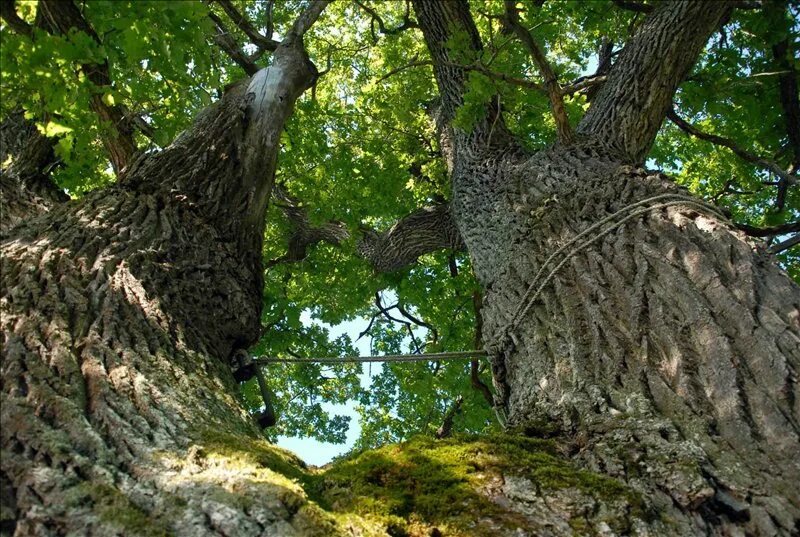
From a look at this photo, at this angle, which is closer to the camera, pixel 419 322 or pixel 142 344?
pixel 142 344

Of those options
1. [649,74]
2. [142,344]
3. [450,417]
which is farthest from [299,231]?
[142,344]

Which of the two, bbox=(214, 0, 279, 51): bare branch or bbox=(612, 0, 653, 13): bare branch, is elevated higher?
bbox=(214, 0, 279, 51): bare branch

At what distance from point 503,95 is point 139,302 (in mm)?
3284

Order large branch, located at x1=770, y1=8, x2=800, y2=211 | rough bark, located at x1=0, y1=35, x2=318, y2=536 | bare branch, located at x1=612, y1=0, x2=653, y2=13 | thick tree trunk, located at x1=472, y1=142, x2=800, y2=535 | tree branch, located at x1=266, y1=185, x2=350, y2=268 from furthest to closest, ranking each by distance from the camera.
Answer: tree branch, located at x1=266, y1=185, x2=350, y2=268, large branch, located at x1=770, y1=8, x2=800, y2=211, bare branch, located at x1=612, y1=0, x2=653, y2=13, thick tree trunk, located at x1=472, y1=142, x2=800, y2=535, rough bark, located at x1=0, y1=35, x2=318, y2=536

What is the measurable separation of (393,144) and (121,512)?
28.6 ft

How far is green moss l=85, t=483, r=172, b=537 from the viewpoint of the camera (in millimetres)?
1574

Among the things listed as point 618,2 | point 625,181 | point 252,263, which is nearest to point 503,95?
point 618,2

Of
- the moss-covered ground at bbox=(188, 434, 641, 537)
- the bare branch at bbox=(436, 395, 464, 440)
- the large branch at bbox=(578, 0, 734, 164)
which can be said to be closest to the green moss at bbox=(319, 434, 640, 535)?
the moss-covered ground at bbox=(188, 434, 641, 537)

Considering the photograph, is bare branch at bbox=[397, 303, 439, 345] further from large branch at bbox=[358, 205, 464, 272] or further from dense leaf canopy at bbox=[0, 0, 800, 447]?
large branch at bbox=[358, 205, 464, 272]

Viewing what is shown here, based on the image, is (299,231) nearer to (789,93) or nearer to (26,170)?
(26,170)

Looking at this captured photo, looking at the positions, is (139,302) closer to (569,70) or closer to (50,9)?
(50,9)

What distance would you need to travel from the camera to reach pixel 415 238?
327 inches

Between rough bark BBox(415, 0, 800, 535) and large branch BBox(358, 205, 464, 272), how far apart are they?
319 centimetres

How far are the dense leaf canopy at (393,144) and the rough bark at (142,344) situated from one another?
489 millimetres
